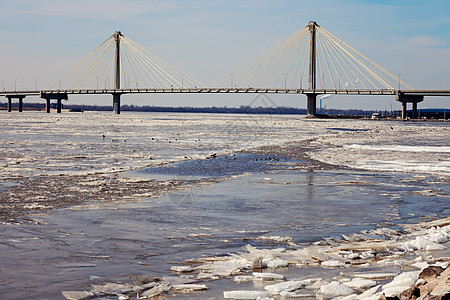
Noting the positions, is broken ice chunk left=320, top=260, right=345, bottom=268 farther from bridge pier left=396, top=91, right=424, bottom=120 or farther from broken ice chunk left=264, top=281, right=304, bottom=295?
bridge pier left=396, top=91, right=424, bottom=120

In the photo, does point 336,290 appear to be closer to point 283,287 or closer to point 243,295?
point 283,287

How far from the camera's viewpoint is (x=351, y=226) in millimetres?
8258

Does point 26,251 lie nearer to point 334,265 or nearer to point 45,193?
point 334,265

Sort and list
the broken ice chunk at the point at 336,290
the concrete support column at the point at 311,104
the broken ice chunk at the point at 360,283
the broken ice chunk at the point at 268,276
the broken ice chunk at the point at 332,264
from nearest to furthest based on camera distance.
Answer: the broken ice chunk at the point at 336,290 < the broken ice chunk at the point at 360,283 < the broken ice chunk at the point at 268,276 < the broken ice chunk at the point at 332,264 < the concrete support column at the point at 311,104

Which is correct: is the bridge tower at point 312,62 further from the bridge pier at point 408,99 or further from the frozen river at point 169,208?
the frozen river at point 169,208

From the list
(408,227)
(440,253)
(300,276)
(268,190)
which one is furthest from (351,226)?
(268,190)

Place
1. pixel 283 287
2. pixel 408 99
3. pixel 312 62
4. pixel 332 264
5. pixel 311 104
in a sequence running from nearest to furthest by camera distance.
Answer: pixel 283 287 → pixel 332 264 → pixel 312 62 → pixel 408 99 → pixel 311 104

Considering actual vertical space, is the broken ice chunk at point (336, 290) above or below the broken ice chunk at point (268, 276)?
above

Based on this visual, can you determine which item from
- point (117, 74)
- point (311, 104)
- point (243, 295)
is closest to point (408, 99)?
point (311, 104)

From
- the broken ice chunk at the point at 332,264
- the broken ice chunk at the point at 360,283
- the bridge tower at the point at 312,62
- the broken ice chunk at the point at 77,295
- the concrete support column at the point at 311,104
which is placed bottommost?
the broken ice chunk at the point at 332,264

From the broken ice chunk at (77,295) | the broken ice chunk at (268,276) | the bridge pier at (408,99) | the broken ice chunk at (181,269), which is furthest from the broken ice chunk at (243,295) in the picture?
the bridge pier at (408,99)

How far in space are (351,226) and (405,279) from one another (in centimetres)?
328

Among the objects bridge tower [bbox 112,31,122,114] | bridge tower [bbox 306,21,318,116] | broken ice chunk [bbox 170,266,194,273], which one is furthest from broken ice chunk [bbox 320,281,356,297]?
bridge tower [bbox 112,31,122,114]

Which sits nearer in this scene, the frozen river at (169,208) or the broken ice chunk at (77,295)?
the broken ice chunk at (77,295)
